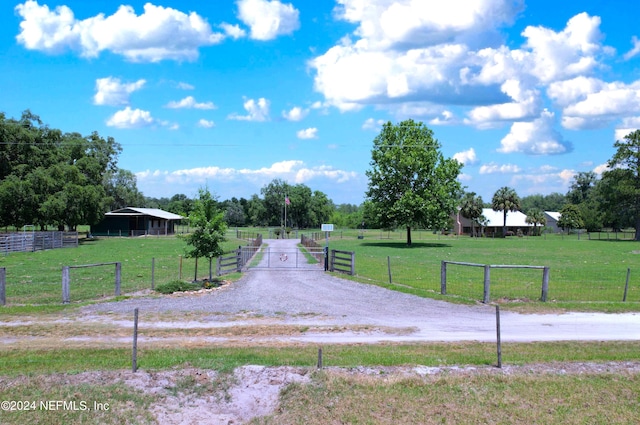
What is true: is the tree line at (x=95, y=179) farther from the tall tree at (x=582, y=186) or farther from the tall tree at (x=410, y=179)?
the tall tree at (x=582, y=186)

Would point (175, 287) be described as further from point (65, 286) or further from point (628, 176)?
point (628, 176)

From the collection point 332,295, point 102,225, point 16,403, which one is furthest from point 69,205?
point 16,403

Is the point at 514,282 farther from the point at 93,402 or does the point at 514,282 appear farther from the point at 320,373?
the point at 93,402

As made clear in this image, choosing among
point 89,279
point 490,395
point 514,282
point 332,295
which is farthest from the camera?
point 89,279

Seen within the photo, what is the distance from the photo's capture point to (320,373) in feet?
28.0

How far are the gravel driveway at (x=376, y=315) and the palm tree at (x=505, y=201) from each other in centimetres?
9288

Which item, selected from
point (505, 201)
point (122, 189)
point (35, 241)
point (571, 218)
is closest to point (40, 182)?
point (35, 241)

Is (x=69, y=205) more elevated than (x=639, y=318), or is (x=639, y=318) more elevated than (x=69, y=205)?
(x=69, y=205)

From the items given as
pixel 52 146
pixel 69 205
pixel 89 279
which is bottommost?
pixel 89 279

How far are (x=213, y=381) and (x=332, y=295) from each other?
10879 millimetres

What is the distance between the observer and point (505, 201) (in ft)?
350

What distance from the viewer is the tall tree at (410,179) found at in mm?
62750

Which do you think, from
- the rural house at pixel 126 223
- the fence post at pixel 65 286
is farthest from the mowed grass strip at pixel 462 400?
the rural house at pixel 126 223

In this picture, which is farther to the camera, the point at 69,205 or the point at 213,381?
the point at 69,205
